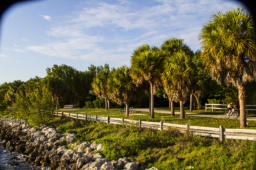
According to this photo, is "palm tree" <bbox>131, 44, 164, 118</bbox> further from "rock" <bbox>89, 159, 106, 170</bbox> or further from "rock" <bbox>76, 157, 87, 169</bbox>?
"rock" <bbox>89, 159, 106, 170</bbox>

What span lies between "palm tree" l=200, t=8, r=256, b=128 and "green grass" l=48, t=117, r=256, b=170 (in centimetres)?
508

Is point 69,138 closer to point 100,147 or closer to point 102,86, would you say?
point 100,147

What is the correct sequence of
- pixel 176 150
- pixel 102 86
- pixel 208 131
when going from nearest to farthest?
pixel 176 150
pixel 208 131
pixel 102 86

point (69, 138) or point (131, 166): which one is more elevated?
point (131, 166)

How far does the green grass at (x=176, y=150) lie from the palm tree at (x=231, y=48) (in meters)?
5.08

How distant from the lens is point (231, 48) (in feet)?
48.7

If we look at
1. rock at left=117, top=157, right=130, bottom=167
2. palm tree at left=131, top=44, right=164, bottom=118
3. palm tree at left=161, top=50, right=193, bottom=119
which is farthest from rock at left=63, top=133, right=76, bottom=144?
palm tree at left=161, top=50, right=193, bottom=119

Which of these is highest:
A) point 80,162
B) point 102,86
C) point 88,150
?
point 102,86

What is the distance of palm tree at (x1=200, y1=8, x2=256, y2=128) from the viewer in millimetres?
14289

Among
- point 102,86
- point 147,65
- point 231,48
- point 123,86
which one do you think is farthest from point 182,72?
point 102,86

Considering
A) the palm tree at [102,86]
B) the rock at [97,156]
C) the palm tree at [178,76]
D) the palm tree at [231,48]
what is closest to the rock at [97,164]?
the rock at [97,156]

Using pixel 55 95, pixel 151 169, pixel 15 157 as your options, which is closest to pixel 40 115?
pixel 15 157

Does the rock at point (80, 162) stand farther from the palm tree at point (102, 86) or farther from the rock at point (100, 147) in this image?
the palm tree at point (102, 86)

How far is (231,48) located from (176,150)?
7.63 m
